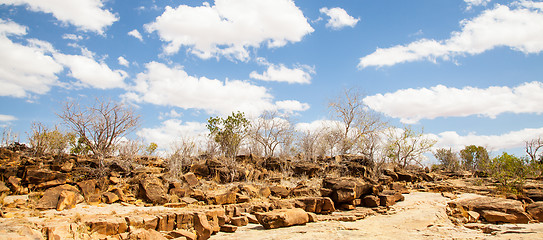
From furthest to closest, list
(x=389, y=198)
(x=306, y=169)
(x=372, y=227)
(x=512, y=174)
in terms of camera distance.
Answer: (x=306, y=169)
(x=512, y=174)
(x=389, y=198)
(x=372, y=227)

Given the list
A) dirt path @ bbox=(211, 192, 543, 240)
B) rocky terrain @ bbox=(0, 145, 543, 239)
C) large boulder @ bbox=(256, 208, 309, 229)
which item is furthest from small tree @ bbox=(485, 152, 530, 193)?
large boulder @ bbox=(256, 208, 309, 229)

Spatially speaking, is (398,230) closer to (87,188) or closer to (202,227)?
(202,227)

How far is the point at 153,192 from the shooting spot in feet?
43.2

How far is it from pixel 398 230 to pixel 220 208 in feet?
21.4

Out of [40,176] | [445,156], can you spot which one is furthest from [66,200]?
[445,156]

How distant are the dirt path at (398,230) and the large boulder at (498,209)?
3.26 ft

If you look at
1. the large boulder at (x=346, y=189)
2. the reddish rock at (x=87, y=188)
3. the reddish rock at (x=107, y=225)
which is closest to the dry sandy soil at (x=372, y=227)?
the reddish rock at (x=107, y=225)

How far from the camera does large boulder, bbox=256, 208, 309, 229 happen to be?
10.6 meters

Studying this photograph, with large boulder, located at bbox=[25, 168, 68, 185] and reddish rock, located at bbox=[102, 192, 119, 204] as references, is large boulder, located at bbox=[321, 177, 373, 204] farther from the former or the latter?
large boulder, located at bbox=[25, 168, 68, 185]

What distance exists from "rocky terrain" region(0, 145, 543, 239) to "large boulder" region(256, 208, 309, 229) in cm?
3

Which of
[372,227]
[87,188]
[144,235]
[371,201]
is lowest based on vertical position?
[372,227]

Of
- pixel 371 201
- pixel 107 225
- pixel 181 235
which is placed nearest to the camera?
pixel 107 225

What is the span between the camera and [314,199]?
1338 cm

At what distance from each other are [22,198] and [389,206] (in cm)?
1461
